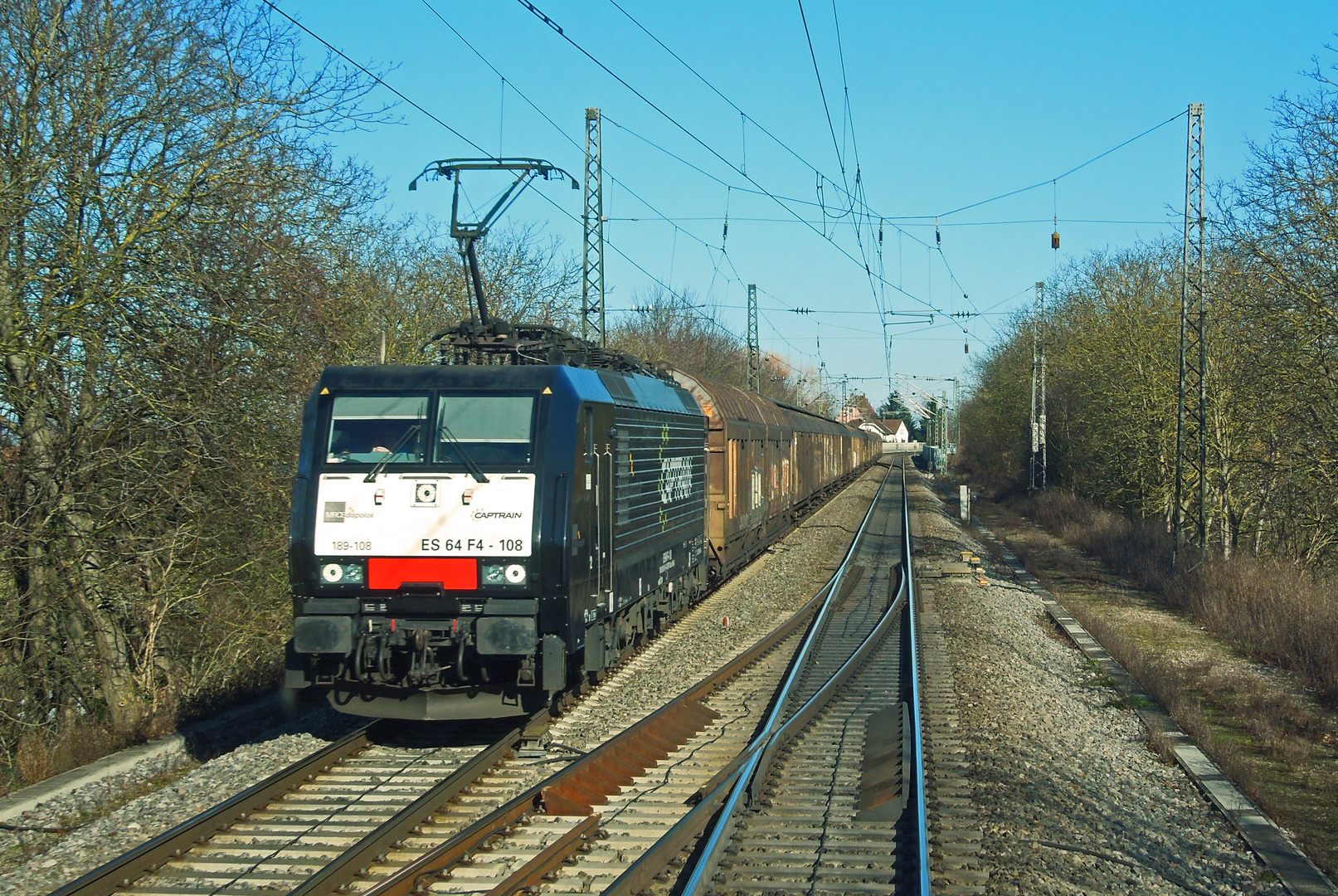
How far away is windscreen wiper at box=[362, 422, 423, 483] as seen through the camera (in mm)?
7957

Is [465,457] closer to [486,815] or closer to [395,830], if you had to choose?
[486,815]

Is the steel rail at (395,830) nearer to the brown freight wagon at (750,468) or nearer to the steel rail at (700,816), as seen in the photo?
the steel rail at (700,816)

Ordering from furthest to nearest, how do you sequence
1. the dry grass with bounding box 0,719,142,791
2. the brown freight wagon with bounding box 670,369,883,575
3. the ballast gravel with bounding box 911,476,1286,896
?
the brown freight wagon with bounding box 670,369,883,575 → the dry grass with bounding box 0,719,142,791 → the ballast gravel with bounding box 911,476,1286,896

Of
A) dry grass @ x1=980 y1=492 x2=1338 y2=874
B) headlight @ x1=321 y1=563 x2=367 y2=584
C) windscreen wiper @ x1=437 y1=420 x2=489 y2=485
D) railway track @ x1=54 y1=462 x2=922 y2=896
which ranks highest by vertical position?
windscreen wiper @ x1=437 y1=420 x2=489 y2=485

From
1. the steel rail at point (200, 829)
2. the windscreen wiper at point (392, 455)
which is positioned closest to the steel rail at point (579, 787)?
the steel rail at point (200, 829)

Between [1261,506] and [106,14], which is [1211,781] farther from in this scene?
[1261,506]

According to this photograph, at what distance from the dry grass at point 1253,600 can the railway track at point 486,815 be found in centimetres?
596

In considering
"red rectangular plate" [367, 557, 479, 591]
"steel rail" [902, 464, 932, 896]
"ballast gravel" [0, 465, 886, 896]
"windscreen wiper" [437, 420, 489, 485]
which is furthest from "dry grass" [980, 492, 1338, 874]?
"windscreen wiper" [437, 420, 489, 485]

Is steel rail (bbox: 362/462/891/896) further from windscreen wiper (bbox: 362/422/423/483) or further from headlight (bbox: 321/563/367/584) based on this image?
windscreen wiper (bbox: 362/422/423/483)

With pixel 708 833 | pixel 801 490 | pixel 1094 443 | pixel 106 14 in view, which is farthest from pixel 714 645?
pixel 1094 443

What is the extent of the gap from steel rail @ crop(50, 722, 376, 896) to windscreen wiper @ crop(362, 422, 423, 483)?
6.40 feet

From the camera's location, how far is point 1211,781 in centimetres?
762

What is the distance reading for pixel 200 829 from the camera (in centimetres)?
602

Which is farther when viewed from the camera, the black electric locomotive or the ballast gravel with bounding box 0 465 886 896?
the black electric locomotive
